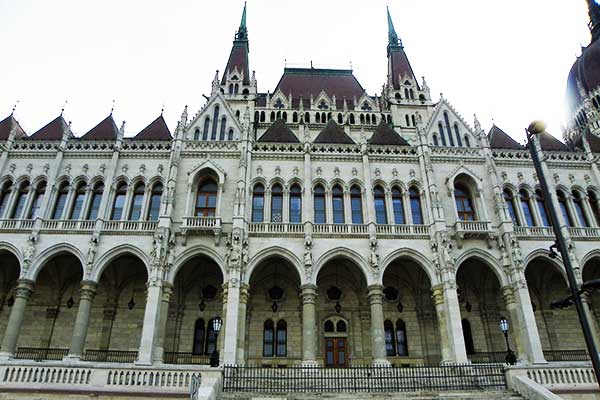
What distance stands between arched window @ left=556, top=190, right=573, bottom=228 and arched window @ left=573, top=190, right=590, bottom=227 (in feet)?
1.41

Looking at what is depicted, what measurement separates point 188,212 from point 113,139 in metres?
6.87

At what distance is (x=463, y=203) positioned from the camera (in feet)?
72.7

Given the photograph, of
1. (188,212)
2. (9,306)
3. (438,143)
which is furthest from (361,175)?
(9,306)

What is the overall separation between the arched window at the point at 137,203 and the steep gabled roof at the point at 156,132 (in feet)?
11.5

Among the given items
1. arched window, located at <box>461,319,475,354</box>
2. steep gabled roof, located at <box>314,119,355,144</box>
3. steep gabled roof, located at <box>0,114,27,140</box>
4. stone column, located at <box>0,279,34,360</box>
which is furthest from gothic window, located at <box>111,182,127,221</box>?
arched window, located at <box>461,319,475,354</box>

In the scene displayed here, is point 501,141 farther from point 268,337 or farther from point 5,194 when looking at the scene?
point 5,194

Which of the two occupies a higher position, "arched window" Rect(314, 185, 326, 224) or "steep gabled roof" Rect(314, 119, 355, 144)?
"steep gabled roof" Rect(314, 119, 355, 144)

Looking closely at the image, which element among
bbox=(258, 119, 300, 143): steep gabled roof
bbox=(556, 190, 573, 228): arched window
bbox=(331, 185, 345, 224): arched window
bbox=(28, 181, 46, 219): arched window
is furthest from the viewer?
bbox=(258, 119, 300, 143): steep gabled roof

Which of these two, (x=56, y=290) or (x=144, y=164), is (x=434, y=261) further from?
(x=56, y=290)

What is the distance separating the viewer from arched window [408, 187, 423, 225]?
2136 centimetres

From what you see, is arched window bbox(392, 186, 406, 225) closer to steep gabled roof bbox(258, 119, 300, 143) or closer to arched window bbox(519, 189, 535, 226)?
steep gabled roof bbox(258, 119, 300, 143)

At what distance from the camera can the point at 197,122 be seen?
2383 centimetres

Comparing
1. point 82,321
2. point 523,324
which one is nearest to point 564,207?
point 523,324

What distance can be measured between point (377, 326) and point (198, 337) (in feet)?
29.5
